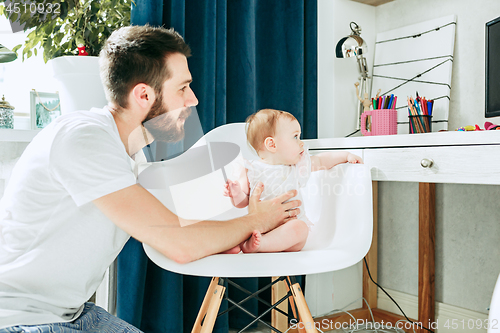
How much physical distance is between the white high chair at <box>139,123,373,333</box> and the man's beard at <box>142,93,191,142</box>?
0.18m

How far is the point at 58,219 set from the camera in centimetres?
81

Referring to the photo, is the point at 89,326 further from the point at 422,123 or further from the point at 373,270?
the point at 373,270

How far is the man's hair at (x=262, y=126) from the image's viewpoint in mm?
1159

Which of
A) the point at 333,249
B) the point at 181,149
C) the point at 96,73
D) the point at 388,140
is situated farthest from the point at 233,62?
the point at 333,249

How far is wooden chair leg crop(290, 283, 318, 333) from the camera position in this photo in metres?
0.92

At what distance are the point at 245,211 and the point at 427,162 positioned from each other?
22.2 inches

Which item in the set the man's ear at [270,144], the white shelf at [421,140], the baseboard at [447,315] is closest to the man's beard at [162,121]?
the man's ear at [270,144]

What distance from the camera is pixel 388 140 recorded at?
124cm

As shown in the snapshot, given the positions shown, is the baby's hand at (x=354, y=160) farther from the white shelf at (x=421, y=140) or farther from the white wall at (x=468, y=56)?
the white wall at (x=468, y=56)

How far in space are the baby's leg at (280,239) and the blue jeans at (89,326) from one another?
32 centimetres

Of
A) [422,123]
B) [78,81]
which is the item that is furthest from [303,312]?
[78,81]

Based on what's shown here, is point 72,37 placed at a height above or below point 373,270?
above

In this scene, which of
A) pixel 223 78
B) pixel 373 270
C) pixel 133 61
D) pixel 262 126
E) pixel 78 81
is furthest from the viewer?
pixel 373 270

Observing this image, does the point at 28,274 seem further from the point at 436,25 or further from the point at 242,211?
the point at 436,25
